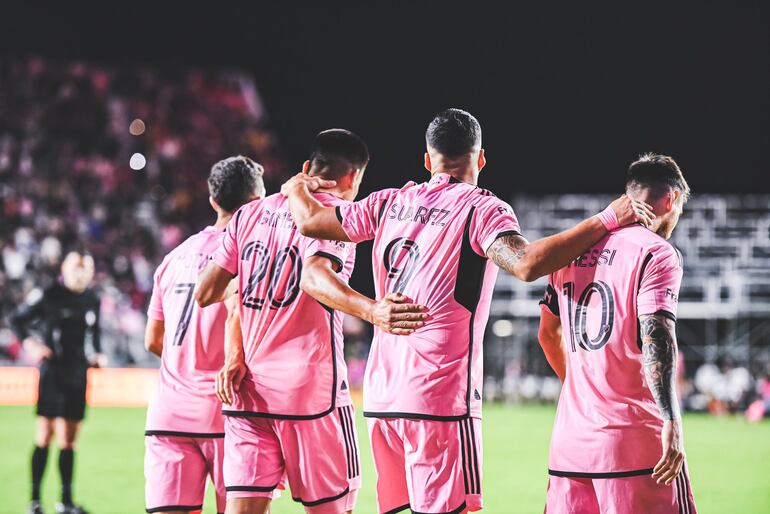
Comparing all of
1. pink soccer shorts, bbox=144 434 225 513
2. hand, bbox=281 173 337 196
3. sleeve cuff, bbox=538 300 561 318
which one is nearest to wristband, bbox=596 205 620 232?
sleeve cuff, bbox=538 300 561 318

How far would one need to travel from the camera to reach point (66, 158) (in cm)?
2744

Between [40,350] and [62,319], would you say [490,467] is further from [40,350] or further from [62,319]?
[40,350]

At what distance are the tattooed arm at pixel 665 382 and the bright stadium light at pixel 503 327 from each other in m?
26.0

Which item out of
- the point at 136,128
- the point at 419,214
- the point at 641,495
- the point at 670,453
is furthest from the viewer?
the point at 136,128

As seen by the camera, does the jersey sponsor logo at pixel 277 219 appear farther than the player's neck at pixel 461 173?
Yes

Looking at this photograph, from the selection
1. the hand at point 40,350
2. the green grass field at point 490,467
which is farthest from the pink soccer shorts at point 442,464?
the hand at point 40,350

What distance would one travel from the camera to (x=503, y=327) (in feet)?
105

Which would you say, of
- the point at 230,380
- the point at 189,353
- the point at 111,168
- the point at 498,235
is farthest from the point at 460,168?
the point at 111,168

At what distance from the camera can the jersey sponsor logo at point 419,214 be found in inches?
171

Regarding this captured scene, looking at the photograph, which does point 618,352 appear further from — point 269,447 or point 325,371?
point 269,447

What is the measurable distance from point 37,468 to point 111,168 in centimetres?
2101

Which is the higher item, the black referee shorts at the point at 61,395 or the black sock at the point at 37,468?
the black referee shorts at the point at 61,395

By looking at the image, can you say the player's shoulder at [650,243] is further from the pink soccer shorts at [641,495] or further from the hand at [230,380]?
the hand at [230,380]

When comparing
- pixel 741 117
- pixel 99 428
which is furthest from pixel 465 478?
pixel 741 117
